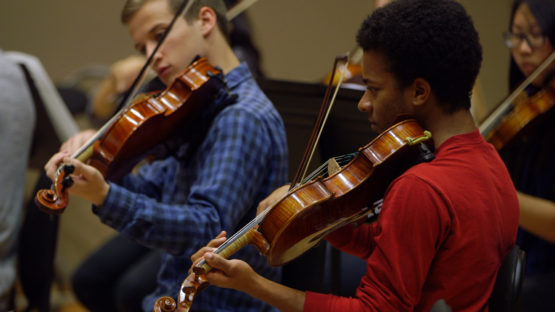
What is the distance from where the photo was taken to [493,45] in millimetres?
1524

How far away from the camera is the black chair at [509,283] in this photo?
0.84 m

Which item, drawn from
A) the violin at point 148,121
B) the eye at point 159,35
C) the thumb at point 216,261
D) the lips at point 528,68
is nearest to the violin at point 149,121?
the violin at point 148,121

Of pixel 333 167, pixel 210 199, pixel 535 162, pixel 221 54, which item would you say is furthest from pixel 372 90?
pixel 535 162

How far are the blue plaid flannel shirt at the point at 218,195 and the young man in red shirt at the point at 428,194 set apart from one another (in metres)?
0.19

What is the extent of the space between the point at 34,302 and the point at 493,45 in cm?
128

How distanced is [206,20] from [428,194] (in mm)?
630

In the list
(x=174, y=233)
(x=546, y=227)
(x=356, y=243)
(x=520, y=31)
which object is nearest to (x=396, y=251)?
(x=356, y=243)

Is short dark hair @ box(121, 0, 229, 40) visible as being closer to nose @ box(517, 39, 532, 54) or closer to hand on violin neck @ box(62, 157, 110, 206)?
hand on violin neck @ box(62, 157, 110, 206)

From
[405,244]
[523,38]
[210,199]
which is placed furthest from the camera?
[523,38]

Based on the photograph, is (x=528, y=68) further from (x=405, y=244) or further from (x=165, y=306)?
(x=165, y=306)

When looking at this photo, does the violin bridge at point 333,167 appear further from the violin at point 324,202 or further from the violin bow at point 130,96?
the violin bow at point 130,96

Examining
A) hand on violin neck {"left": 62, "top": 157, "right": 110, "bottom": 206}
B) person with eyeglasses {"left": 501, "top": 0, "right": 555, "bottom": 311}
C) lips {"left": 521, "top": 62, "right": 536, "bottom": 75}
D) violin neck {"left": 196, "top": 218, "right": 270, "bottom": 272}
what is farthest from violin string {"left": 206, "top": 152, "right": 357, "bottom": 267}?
lips {"left": 521, "top": 62, "right": 536, "bottom": 75}

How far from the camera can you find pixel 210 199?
107cm

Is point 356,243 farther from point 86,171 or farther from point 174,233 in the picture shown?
point 86,171
